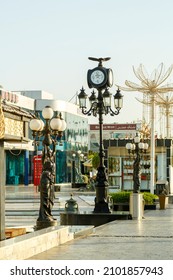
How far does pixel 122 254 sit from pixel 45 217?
5068 mm

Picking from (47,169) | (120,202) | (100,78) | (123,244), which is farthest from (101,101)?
(123,244)

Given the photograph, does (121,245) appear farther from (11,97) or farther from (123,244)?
(11,97)

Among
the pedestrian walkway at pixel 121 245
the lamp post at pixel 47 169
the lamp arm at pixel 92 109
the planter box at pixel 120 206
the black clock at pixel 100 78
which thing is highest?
the black clock at pixel 100 78

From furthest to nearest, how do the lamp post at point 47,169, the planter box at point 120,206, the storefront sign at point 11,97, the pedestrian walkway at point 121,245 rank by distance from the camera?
the storefront sign at point 11,97 < the planter box at point 120,206 < the lamp post at point 47,169 < the pedestrian walkway at point 121,245

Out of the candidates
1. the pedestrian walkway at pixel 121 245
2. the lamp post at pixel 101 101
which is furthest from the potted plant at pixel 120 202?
the pedestrian walkway at pixel 121 245

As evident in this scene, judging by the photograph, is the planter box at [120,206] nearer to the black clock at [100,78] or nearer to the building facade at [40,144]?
the black clock at [100,78]

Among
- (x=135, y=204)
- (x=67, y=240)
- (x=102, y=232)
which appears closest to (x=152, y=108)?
(x=135, y=204)

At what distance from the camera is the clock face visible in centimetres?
2800

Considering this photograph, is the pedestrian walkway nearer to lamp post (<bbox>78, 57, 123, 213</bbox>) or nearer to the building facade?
lamp post (<bbox>78, 57, 123, 213</bbox>)

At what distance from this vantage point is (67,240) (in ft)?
59.4

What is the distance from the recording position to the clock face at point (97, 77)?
1102 inches

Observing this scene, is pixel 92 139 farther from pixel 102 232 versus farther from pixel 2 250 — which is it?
pixel 2 250

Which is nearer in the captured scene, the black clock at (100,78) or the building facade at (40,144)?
the black clock at (100,78)

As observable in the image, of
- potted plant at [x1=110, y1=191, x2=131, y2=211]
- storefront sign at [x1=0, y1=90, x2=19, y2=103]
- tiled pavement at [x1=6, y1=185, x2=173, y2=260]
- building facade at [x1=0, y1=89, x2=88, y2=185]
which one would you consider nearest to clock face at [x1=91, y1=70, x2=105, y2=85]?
tiled pavement at [x1=6, y1=185, x2=173, y2=260]
